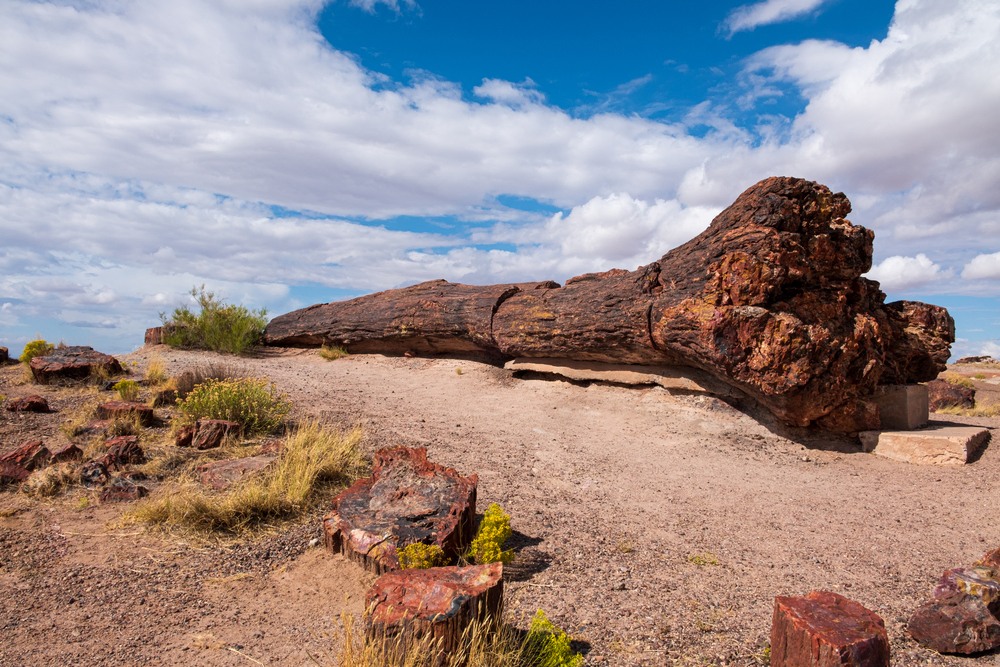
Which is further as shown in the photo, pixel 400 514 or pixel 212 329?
pixel 212 329

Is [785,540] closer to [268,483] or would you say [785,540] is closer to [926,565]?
[926,565]

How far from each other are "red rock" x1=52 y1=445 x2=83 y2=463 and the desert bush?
7286 mm

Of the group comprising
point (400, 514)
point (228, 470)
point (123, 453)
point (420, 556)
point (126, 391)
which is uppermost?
point (126, 391)

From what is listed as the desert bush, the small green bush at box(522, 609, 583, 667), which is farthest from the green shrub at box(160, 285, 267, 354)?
the small green bush at box(522, 609, 583, 667)

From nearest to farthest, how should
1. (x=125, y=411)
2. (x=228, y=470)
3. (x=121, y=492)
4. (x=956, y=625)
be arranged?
(x=956, y=625) → (x=121, y=492) → (x=228, y=470) → (x=125, y=411)

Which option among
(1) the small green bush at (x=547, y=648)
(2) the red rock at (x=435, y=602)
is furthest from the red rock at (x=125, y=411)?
(1) the small green bush at (x=547, y=648)

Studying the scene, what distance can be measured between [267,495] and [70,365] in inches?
273

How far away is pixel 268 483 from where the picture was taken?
518cm

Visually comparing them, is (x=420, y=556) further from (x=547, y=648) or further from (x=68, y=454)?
(x=68, y=454)

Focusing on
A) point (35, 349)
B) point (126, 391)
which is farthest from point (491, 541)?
point (35, 349)

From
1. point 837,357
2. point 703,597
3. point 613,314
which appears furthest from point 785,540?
point 613,314

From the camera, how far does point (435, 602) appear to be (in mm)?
2750

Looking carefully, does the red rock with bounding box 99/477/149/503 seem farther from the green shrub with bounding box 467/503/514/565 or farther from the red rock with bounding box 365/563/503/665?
the red rock with bounding box 365/563/503/665

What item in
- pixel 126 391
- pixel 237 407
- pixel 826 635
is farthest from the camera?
pixel 126 391
